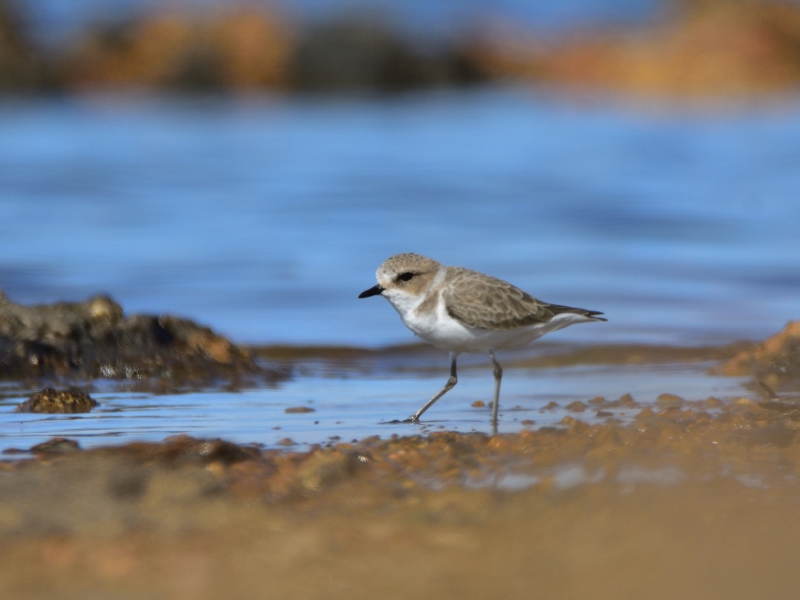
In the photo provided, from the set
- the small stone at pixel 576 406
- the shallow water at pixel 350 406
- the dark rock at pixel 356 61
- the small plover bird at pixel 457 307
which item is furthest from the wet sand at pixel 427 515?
the dark rock at pixel 356 61

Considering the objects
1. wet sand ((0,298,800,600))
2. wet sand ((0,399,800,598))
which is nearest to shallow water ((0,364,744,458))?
wet sand ((0,298,800,600))

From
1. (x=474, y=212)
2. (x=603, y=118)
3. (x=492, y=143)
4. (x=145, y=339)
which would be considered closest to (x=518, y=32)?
(x=603, y=118)

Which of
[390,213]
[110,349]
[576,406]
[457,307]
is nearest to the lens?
[457,307]

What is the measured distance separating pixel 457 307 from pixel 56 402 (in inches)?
82.5

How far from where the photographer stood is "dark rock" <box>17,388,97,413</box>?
5.80 m

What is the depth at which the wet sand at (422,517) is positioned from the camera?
3.25m

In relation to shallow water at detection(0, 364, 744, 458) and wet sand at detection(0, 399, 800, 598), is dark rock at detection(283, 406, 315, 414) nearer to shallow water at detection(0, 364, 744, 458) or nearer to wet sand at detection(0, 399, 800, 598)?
shallow water at detection(0, 364, 744, 458)

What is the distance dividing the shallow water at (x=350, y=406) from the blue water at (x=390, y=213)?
1663 millimetres

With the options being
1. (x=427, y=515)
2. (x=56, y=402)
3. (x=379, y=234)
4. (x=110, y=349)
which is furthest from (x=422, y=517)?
(x=379, y=234)

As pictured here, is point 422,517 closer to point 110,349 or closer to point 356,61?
point 110,349

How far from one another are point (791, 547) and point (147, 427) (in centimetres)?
320

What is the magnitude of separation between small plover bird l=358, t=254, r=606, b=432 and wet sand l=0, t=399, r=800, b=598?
0.69 meters

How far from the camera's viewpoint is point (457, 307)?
5598 mm

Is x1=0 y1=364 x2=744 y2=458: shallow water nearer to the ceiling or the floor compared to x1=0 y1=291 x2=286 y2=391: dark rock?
nearer to the floor
